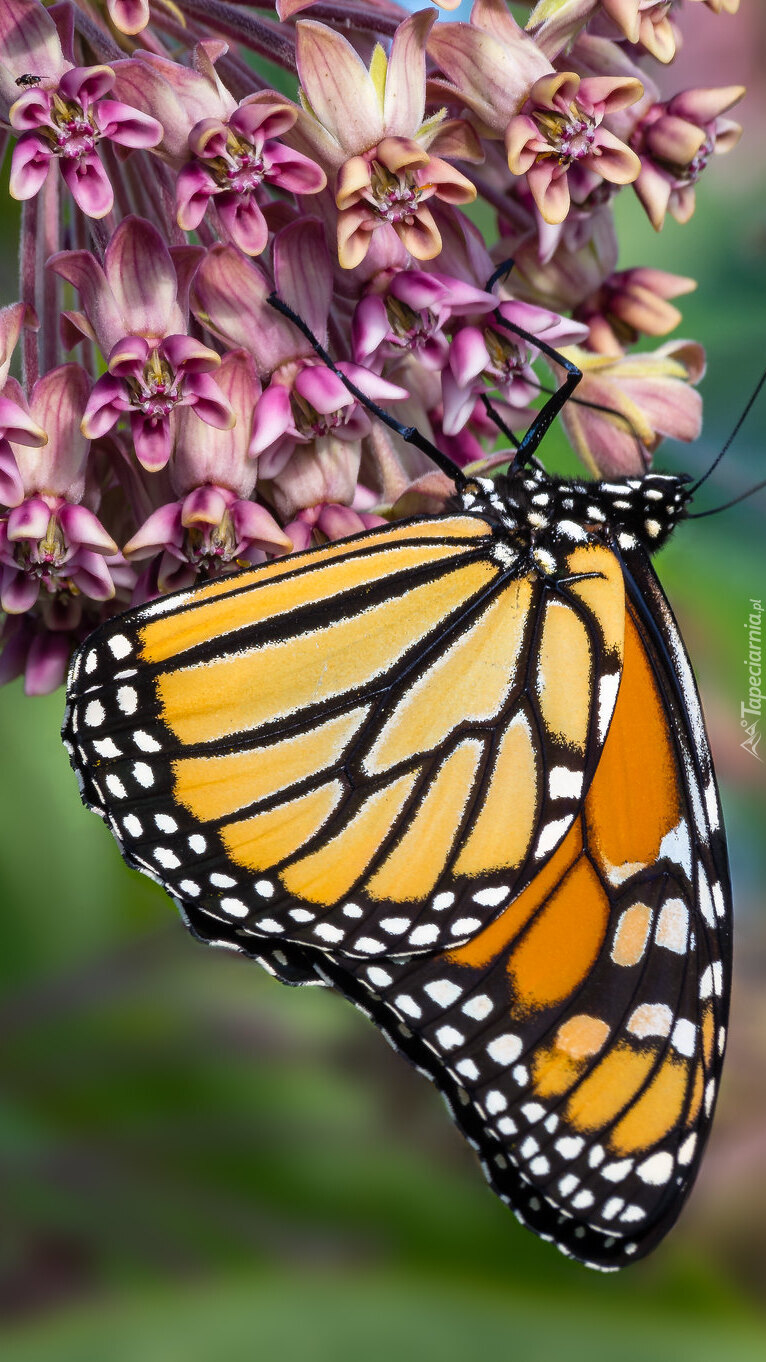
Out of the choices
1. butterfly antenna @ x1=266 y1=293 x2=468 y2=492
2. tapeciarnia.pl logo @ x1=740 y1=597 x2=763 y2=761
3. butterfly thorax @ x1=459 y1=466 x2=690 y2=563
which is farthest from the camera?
tapeciarnia.pl logo @ x1=740 y1=597 x2=763 y2=761

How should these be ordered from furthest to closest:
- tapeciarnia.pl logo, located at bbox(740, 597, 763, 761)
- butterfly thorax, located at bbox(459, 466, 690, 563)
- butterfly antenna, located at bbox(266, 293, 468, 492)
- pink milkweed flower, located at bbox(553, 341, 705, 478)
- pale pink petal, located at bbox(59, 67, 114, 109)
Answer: tapeciarnia.pl logo, located at bbox(740, 597, 763, 761) → pink milkweed flower, located at bbox(553, 341, 705, 478) → butterfly thorax, located at bbox(459, 466, 690, 563) → butterfly antenna, located at bbox(266, 293, 468, 492) → pale pink petal, located at bbox(59, 67, 114, 109)

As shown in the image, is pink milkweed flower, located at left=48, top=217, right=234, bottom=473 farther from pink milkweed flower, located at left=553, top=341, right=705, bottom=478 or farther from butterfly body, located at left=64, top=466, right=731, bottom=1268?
pink milkweed flower, located at left=553, top=341, right=705, bottom=478

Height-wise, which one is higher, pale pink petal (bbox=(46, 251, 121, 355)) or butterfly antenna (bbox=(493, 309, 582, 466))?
butterfly antenna (bbox=(493, 309, 582, 466))

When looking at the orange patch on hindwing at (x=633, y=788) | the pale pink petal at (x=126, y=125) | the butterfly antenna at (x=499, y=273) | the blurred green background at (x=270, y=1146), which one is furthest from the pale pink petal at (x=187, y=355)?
the blurred green background at (x=270, y=1146)

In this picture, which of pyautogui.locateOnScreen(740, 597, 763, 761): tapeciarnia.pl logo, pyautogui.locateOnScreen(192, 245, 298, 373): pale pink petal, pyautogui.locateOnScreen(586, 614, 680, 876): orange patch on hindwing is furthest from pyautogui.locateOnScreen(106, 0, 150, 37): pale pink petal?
pyautogui.locateOnScreen(740, 597, 763, 761): tapeciarnia.pl logo

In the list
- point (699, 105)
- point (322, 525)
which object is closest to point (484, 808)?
point (322, 525)

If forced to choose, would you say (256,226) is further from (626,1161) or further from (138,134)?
(626,1161)
